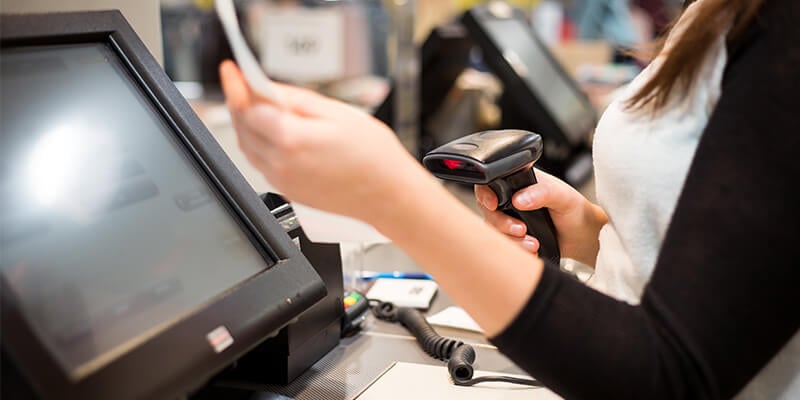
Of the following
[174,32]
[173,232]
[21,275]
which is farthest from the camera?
[174,32]

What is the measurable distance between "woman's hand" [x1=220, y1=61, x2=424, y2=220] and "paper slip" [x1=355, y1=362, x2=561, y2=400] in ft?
1.09

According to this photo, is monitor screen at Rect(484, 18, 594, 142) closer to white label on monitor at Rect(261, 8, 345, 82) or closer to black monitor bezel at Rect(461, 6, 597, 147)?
black monitor bezel at Rect(461, 6, 597, 147)

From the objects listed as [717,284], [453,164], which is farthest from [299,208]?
[717,284]

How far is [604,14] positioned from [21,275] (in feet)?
13.9

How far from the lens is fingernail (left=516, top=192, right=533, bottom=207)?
2.70 feet

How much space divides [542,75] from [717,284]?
1663mm

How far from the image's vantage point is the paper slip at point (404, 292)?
1081 millimetres

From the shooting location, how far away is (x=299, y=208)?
0.57 meters

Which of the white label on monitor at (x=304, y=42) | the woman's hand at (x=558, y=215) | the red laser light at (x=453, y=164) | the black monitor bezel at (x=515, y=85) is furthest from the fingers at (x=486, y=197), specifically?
the white label on monitor at (x=304, y=42)

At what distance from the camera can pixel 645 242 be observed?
643 millimetres

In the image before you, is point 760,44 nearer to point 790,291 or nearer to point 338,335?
point 790,291

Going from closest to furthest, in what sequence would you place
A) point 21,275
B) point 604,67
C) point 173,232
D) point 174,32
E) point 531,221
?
point 21,275 → point 173,232 → point 531,221 → point 604,67 → point 174,32

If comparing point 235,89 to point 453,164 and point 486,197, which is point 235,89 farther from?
point 486,197

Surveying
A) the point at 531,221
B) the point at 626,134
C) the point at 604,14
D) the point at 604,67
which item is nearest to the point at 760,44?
the point at 626,134
